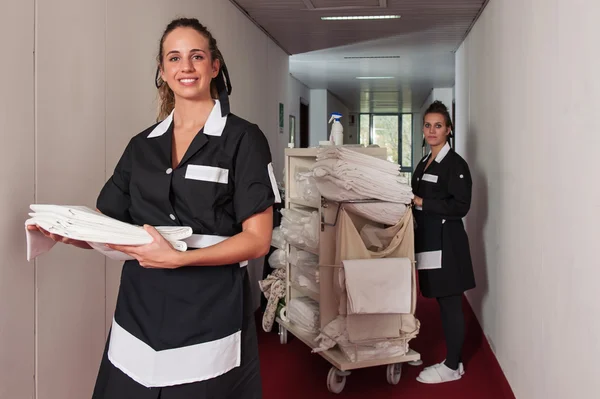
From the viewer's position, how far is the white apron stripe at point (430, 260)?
124 inches

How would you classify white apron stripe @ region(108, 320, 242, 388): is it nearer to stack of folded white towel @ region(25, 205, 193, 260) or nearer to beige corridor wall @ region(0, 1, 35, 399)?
stack of folded white towel @ region(25, 205, 193, 260)

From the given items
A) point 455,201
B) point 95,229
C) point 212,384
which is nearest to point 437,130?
point 455,201

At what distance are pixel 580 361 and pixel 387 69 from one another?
6308 millimetres

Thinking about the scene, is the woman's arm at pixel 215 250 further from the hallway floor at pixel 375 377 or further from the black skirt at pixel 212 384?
the hallway floor at pixel 375 377

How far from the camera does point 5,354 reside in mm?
1696

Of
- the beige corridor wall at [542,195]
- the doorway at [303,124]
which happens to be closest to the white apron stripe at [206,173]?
the beige corridor wall at [542,195]

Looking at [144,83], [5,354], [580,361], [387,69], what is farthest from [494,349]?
[387,69]

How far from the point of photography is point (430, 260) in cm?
316

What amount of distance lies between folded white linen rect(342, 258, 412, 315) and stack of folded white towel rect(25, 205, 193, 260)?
1.57 m

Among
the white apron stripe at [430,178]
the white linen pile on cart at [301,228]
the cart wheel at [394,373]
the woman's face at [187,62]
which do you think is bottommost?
the cart wheel at [394,373]

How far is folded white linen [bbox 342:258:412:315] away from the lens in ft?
9.25

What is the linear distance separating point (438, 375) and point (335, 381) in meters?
0.60

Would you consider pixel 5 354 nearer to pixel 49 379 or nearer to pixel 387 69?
pixel 49 379

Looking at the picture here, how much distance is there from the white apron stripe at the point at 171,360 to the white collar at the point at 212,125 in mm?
498
